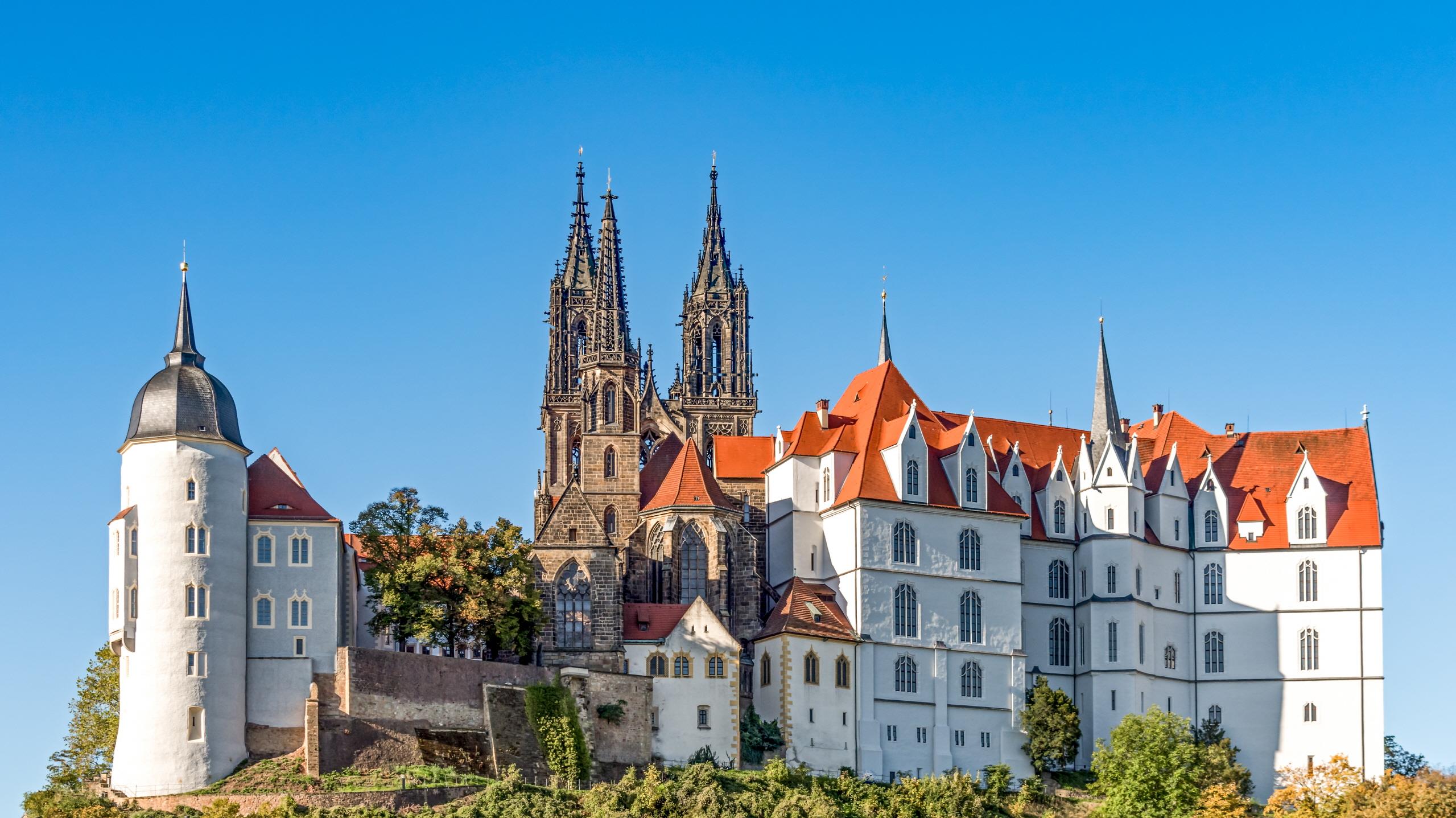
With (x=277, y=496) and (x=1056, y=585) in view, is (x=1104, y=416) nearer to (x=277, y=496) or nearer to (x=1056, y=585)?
(x=1056, y=585)

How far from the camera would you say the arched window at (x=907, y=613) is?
103 meters

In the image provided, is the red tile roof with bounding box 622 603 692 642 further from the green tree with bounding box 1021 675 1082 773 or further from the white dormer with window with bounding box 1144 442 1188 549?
the white dormer with window with bounding box 1144 442 1188 549

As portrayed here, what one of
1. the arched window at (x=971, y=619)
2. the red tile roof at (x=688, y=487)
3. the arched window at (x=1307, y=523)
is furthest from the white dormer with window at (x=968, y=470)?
the arched window at (x=1307, y=523)

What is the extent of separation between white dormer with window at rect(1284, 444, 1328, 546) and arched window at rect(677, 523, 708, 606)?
27.7m

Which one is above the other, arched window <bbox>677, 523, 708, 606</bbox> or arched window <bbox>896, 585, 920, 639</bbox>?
arched window <bbox>677, 523, 708, 606</bbox>

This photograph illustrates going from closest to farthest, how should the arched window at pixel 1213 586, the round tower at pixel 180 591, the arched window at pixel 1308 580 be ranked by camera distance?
the round tower at pixel 180 591 < the arched window at pixel 1308 580 < the arched window at pixel 1213 586

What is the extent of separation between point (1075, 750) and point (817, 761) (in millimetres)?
12681

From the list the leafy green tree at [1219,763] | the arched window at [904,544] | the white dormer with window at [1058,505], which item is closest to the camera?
the leafy green tree at [1219,763]

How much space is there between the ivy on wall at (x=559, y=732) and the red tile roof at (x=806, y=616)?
10.4m

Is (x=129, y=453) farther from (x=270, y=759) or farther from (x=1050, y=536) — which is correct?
(x=1050, y=536)

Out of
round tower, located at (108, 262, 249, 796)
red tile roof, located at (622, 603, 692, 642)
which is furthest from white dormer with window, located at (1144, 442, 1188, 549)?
round tower, located at (108, 262, 249, 796)

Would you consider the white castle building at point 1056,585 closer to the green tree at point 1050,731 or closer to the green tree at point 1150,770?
the green tree at point 1050,731

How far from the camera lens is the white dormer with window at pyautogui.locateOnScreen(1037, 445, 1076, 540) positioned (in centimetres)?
11019

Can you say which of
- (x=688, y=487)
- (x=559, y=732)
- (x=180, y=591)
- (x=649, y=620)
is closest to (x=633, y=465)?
(x=688, y=487)
